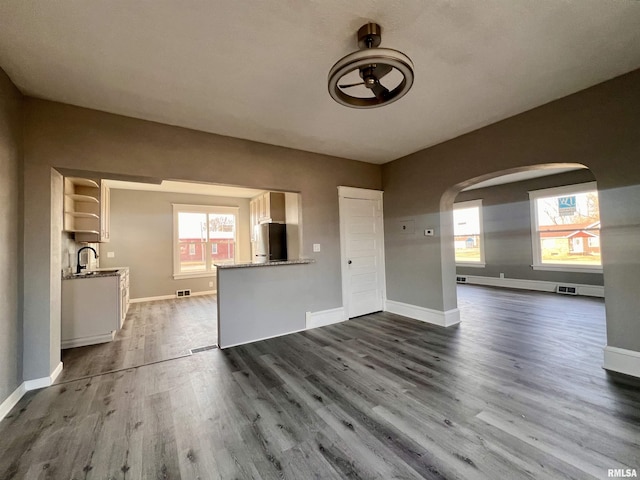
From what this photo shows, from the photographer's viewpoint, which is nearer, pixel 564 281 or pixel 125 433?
pixel 125 433

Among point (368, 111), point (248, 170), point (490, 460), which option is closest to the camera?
point (490, 460)

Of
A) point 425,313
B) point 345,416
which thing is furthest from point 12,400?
point 425,313

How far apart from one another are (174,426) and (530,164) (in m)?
4.21

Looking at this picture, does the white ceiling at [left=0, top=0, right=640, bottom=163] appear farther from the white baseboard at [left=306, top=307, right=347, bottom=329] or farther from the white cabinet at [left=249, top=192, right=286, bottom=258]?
the white baseboard at [left=306, top=307, right=347, bottom=329]

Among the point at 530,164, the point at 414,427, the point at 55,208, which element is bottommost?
the point at 414,427

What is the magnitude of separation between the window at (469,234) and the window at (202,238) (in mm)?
6278

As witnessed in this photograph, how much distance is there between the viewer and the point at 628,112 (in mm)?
2316

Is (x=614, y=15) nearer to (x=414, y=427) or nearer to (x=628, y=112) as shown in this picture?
(x=628, y=112)

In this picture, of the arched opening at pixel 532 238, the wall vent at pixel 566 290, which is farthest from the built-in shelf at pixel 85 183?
the wall vent at pixel 566 290

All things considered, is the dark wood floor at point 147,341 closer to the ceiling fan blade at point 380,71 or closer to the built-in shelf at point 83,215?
the built-in shelf at point 83,215

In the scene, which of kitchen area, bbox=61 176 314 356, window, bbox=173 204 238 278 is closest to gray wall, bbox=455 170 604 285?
kitchen area, bbox=61 176 314 356

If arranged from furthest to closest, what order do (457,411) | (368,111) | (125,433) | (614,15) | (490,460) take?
(368,111)
(457,411)
(125,433)
(614,15)
(490,460)

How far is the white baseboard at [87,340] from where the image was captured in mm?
3397

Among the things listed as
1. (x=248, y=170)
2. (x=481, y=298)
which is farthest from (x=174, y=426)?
(x=481, y=298)
